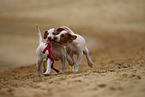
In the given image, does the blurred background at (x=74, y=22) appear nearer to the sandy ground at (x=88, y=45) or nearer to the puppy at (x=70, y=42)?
the sandy ground at (x=88, y=45)

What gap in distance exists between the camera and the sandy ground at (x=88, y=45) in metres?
3.69

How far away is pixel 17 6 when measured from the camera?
111ft

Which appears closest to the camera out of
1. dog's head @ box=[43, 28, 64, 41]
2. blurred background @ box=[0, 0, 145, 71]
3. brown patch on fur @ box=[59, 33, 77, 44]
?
dog's head @ box=[43, 28, 64, 41]

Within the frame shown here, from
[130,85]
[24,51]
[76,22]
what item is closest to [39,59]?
[130,85]

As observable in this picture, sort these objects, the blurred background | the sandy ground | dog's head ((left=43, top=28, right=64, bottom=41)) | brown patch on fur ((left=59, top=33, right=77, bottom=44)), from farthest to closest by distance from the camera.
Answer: the blurred background < brown patch on fur ((left=59, top=33, right=77, bottom=44)) < dog's head ((left=43, top=28, right=64, bottom=41)) < the sandy ground

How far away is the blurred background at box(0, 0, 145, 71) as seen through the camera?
17438 millimetres

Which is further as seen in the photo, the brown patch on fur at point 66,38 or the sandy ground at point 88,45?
the brown patch on fur at point 66,38

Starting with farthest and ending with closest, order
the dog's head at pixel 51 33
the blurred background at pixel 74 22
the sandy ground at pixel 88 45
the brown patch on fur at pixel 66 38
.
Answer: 1. the blurred background at pixel 74 22
2. the brown patch on fur at pixel 66 38
3. the dog's head at pixel 51 33
4. the sandy ground at pixel 88 45

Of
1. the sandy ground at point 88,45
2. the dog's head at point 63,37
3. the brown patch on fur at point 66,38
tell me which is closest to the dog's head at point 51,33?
the dog's head at point 63,37

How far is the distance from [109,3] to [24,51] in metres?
23.4

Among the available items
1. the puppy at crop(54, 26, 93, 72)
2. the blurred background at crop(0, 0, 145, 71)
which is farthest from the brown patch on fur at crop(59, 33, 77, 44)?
the blurred background at crop(0, 0, 145, 71)

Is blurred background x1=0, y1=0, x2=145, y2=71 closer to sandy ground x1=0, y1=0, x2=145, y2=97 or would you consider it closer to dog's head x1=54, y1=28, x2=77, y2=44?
sandy ground x1=0, y1=0, x2=145, y2=97

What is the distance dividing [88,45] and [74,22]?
10.4m

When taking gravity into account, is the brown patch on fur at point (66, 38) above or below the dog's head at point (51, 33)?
below
